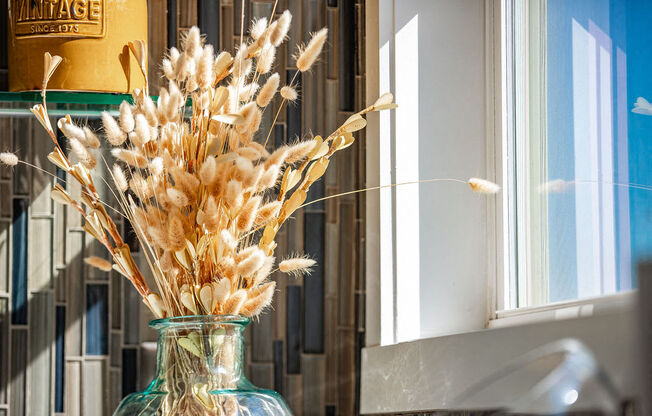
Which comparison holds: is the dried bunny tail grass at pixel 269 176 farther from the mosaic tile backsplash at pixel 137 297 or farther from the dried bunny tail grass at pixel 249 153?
the mosaic tile backsplash at pixel 137 297

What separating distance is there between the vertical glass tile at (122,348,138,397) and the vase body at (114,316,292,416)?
0.34 m

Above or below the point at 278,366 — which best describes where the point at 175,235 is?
above

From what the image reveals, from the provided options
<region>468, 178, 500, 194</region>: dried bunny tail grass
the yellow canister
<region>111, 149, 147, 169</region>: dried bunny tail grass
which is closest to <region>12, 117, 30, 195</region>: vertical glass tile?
the yellow canister

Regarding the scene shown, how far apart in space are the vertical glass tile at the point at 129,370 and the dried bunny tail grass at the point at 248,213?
46cm

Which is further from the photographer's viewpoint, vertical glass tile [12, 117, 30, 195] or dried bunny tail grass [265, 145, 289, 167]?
vertical glass tile [12, 117, 30, 195]

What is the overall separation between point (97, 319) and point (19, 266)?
0.49ft

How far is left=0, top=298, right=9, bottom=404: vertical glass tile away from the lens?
1208 millimetres

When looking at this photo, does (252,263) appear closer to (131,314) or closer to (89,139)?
(89,139)

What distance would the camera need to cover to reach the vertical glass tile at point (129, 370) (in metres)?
1.22

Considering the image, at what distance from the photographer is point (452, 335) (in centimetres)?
95

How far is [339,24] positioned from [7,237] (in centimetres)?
64

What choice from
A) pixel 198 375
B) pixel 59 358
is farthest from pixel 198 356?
pixel 59 358

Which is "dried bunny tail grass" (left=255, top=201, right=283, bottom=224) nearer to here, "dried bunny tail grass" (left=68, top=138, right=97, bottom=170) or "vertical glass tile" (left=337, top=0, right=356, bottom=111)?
"dried bunny tail grass" (left=68, top=138, right=97, bottom=170)

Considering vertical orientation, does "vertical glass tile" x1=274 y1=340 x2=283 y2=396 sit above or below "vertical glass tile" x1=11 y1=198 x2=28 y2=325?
below
